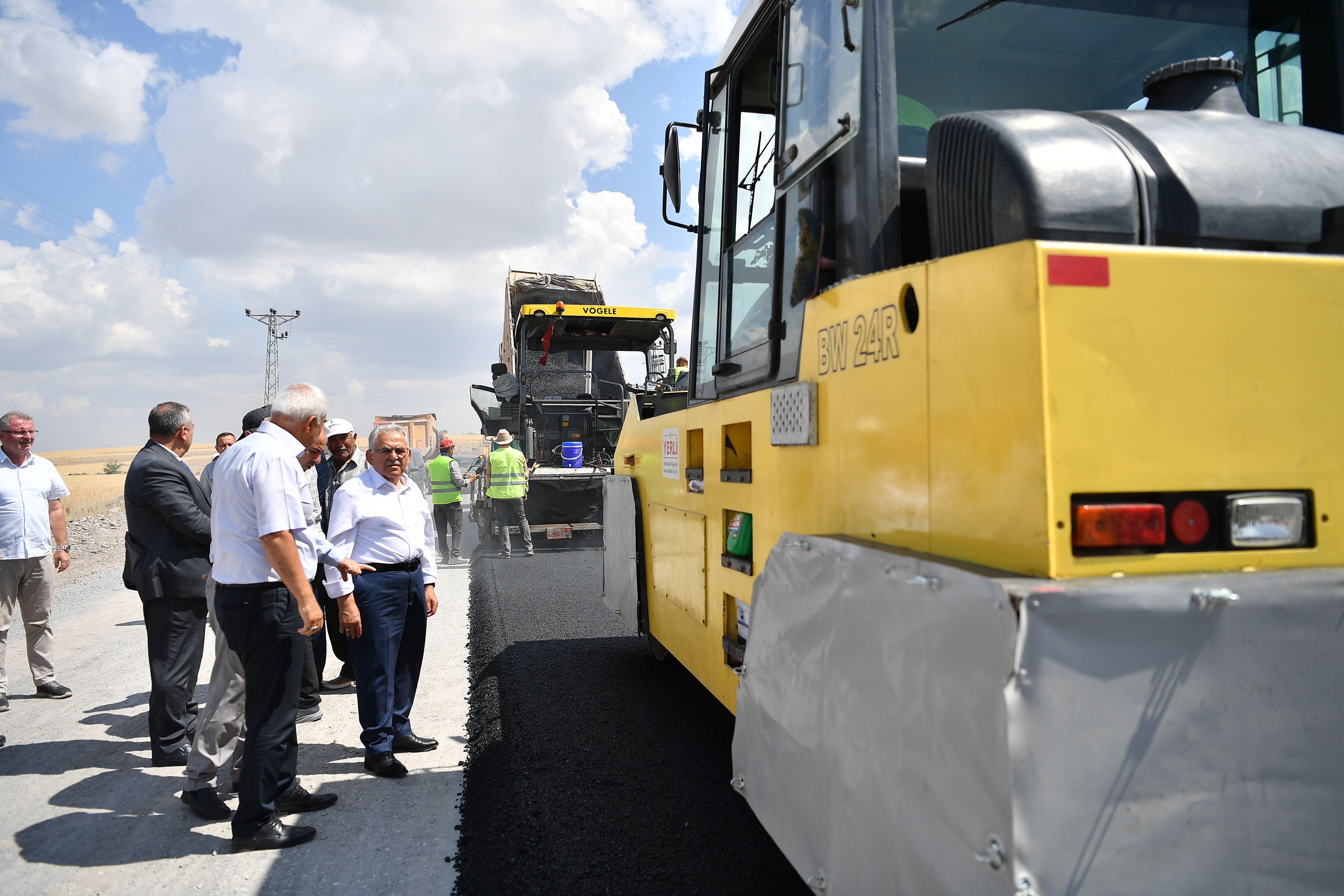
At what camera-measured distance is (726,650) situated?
10.4 ft

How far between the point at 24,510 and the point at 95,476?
165 ft

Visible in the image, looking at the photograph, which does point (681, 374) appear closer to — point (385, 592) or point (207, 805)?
point (385, 592)

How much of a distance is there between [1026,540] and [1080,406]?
258 millimetres

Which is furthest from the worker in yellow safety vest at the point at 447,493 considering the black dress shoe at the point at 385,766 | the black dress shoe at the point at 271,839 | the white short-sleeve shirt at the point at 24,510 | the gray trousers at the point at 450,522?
the black dress shoe at the point at 271,839

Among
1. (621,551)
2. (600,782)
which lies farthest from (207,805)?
(621,551)

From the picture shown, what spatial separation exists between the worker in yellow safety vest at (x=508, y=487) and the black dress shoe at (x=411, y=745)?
6574 millimetres

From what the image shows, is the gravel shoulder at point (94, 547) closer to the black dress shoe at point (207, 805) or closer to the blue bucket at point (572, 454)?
the blue bucket at point (572, 454)

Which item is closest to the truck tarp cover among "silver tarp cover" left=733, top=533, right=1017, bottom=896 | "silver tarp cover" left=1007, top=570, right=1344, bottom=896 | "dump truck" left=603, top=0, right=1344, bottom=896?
"dump truck" left=603, top=0, right=1344, bottom=896

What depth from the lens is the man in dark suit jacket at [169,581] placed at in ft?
13.0

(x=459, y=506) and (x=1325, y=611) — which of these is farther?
(x=459, y=506)

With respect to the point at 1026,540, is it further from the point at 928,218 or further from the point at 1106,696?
the point at 928,218

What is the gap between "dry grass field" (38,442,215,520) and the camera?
20.6 meters

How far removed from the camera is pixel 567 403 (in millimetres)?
12320

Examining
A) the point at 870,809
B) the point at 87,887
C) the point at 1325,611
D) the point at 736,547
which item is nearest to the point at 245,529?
the point at 87,887
